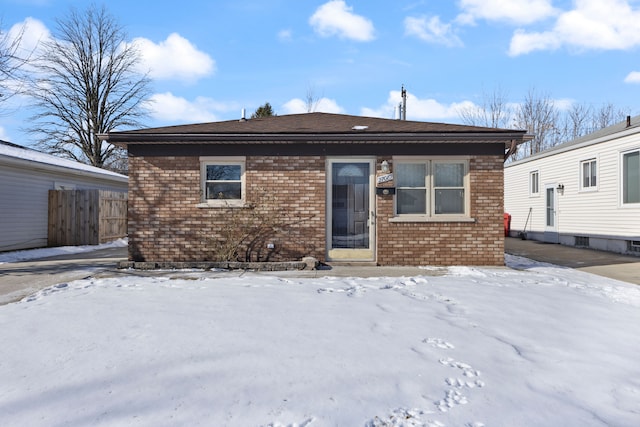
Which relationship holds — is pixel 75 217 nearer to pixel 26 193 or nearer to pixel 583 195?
pixel 26 193

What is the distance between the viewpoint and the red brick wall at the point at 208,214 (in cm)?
843

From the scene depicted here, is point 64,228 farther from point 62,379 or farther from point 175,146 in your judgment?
point 62,379

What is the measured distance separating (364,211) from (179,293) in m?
4.35

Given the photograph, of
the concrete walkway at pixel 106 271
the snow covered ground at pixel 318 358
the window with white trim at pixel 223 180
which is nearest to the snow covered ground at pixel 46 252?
the concrete walkway at pixel 106 271

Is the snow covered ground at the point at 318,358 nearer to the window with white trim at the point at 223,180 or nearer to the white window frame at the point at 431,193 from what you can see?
the white window frame at the point at 431,193

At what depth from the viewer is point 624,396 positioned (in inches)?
113

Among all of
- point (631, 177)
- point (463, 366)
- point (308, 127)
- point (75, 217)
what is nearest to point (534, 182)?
point (631, 177)

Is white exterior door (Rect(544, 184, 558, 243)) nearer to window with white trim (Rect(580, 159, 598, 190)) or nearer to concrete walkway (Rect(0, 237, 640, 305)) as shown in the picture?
window with white trim (Rect(580, 159, 598, 190))

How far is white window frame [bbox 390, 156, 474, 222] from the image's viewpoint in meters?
8.43

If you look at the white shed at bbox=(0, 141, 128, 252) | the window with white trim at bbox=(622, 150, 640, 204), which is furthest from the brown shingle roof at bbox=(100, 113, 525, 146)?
the white shed at bbox=(0, 141, 128, 252)

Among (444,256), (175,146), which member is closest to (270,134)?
(175,146)

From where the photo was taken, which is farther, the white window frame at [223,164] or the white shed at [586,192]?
the white shed at [586,192]

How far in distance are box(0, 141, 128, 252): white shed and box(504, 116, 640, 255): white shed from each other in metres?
18.1

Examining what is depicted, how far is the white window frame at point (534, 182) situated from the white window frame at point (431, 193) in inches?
389
